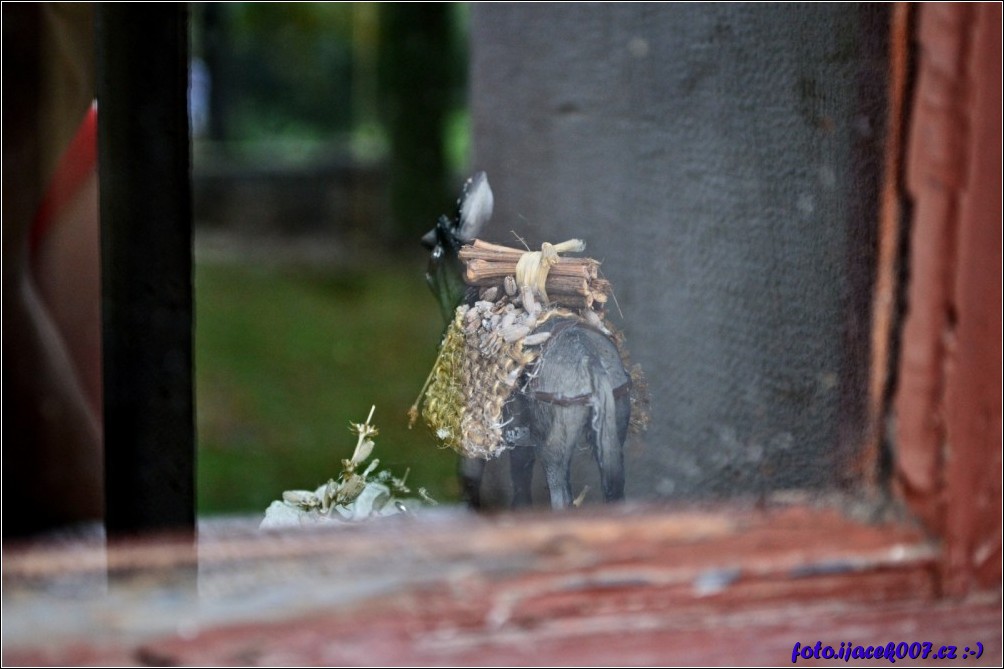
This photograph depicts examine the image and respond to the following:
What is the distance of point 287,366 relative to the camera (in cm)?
427

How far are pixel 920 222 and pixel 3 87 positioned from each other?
27.4 inches

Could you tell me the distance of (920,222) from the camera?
44 centimetres

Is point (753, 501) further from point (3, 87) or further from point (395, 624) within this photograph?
point (3, 87)

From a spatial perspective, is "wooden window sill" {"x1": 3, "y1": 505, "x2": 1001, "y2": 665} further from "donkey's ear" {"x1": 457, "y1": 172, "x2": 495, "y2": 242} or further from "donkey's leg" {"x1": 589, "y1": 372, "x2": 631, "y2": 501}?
"donkey's ear" {"x1": 457, "y1": 172, "x2": 495, "y2": 242}

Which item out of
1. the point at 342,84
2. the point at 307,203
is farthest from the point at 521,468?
the point at 342,84

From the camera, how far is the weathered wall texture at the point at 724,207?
0.51m

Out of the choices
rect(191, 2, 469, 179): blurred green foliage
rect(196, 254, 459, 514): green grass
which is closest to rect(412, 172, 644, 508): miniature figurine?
rect(196, 254, 459, 514): green grass

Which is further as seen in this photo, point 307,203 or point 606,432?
point 307,203

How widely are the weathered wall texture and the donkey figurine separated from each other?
0.10ft

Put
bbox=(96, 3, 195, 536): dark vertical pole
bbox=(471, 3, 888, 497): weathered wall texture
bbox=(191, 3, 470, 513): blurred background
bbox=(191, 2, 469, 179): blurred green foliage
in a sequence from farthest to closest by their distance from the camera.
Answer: bbox=(191, 2, 469, 179): blurred green foliage < bbox=(191, 3, 470, 513): blurred background < bbox=(96, 3, 195, 536): dark vertical pole < bbox=(471, 3, 888, 497): weathered wall texture

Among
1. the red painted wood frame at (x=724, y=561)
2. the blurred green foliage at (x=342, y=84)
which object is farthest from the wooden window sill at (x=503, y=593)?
the blurred green foliage at (x=342, y=84)

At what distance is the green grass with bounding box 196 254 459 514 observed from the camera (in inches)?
93.1

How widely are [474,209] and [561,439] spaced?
8.1 inches

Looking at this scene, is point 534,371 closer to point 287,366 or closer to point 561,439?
point 561,439
